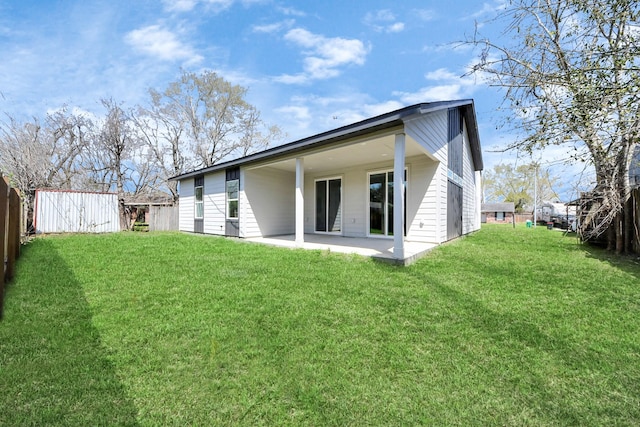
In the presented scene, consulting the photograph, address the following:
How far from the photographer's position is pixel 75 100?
1608 centimetres

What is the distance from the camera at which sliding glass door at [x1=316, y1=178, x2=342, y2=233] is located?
9844 millimetres

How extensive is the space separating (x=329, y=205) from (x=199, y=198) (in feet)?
17.7

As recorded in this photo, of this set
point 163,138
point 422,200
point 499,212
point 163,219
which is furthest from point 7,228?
point 499,212

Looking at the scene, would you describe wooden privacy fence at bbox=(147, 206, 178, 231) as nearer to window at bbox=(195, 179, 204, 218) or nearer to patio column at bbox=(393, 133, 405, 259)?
window at bbox=(195, 179, 204, 218)

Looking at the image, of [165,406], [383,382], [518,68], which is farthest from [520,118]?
[165,406]

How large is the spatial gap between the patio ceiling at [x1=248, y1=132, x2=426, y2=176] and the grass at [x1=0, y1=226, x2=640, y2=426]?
113 inches

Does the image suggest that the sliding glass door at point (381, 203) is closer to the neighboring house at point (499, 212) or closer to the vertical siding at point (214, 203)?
the vertical siding at point (214, 203)

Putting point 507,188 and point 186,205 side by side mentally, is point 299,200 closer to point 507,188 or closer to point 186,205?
point 186,205

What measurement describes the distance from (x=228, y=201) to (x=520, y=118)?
331 inches

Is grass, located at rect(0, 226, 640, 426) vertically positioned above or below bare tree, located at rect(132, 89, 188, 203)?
below

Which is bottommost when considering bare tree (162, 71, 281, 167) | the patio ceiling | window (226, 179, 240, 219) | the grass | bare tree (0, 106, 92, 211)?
the grass

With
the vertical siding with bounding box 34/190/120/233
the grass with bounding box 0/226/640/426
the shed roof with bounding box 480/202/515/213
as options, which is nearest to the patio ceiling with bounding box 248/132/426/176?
the grass with bounding box 0/226/640/426

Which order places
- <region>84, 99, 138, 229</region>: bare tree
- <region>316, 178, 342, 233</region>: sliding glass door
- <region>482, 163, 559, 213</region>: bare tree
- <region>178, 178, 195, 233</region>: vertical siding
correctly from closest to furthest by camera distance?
<region>316, 178, 342, 233</region>: sliding glass door → <region>178, 178, 195, 233</region>: vertical siding → <region>84, 99, 138, 229</region>: bare tree → <region>482, 163, 559, 213</region>: bare tree

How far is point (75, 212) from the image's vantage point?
11086mm
